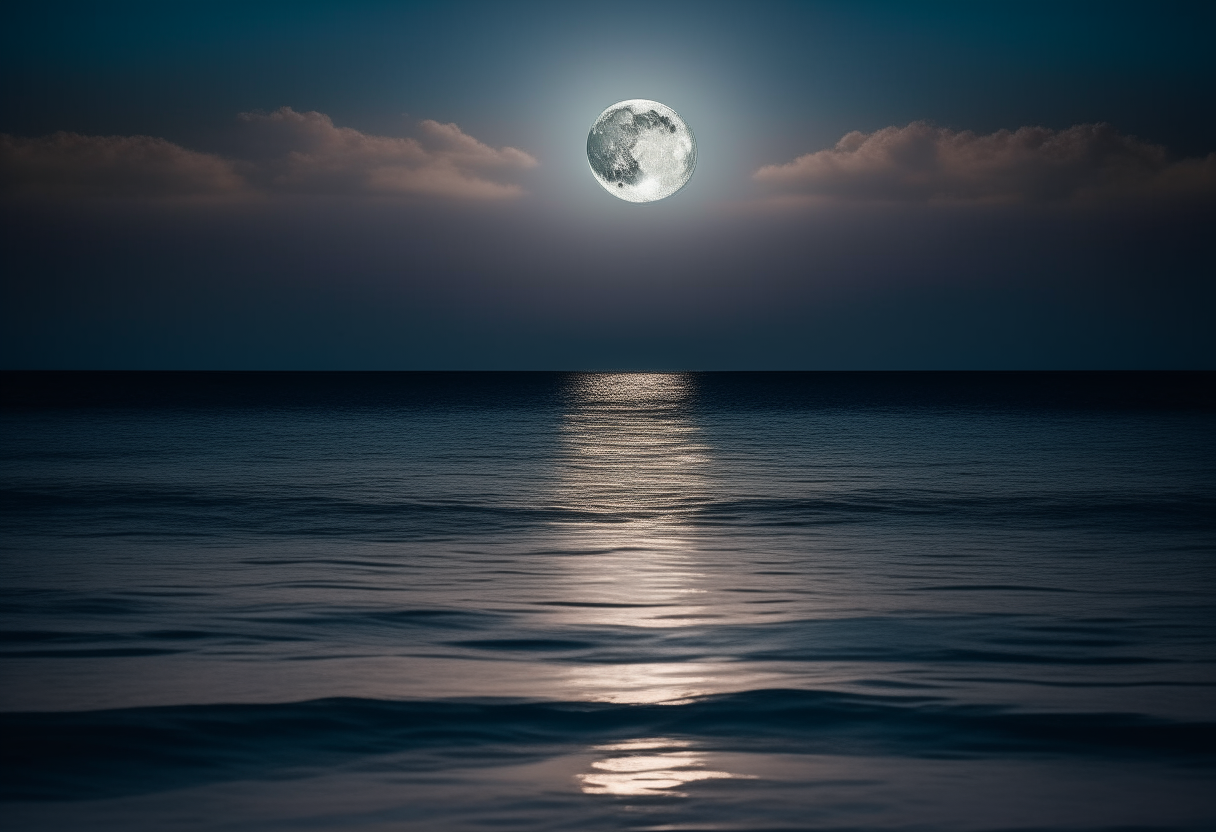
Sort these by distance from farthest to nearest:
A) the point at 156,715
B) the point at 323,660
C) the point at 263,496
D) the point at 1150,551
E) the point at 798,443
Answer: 1. the point at 798,443
2. the point at 263,496
3. the point at 1150,551
4. the point at 323,660
5. the point at 156,715

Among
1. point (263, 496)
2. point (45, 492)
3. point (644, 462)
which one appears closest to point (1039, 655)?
point (263, 496)

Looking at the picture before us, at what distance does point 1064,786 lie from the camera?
7746 mm

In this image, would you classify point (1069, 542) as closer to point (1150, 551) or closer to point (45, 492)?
point (1150, 551)

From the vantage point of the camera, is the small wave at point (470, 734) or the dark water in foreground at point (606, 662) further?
the small wave at point (470, 734)

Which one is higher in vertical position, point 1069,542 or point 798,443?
point 798,443

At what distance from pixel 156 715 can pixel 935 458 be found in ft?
114

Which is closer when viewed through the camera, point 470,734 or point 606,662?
point 470,734

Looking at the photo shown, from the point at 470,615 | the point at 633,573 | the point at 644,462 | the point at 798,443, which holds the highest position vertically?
the point at 798,443

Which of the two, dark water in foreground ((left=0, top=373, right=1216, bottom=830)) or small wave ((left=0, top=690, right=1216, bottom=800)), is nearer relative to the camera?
dark water in foreground ((left=0, top=373, right=1216, bottom=830))

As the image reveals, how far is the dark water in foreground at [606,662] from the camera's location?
7.54m

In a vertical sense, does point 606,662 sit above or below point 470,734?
above

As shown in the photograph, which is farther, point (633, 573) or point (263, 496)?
point (263, 496)

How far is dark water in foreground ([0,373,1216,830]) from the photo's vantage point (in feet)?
24.7

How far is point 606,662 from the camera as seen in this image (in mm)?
10812
